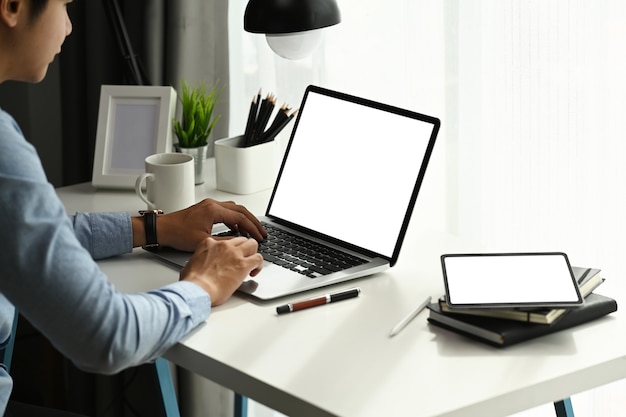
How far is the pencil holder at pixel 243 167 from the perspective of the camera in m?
1.77

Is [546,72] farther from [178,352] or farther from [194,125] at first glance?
Answer: [178,352]

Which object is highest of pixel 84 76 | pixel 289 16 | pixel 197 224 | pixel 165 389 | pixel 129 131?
pixel 289 16

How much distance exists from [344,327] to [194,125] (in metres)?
0.77

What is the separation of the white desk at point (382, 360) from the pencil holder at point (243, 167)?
A: 0.47m

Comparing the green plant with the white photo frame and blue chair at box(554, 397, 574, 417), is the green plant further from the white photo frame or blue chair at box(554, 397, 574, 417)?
blue chair at box(554, 397, 574, 417)

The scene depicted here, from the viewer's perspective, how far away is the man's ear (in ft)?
3.46

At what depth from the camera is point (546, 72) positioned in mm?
1661

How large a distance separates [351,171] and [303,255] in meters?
0.16

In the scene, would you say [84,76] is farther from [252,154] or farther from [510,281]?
[510,281]

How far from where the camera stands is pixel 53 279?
1003 mm

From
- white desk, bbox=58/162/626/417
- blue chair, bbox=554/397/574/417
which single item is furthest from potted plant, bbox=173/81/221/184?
blue chair, bbox=554/397/574/417

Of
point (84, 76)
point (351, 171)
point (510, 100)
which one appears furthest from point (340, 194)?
point (84, 76)

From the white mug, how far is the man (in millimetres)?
390

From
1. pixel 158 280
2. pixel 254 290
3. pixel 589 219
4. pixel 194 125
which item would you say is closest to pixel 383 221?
pixel 254 290
